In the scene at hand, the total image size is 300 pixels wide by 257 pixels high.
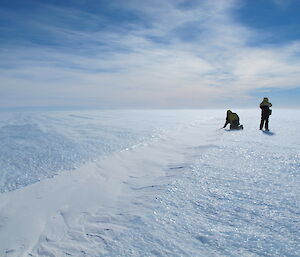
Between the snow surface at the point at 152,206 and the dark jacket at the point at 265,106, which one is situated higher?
the dark jacket at the point at 265,106

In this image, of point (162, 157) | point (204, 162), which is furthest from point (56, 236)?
point (162, 157)

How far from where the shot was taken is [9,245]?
3.53m

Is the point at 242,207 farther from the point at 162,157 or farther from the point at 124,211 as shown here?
the point at 162,157

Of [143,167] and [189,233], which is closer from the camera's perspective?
[189,233]

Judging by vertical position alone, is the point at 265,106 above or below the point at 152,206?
above

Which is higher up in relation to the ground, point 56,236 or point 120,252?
point 120,252

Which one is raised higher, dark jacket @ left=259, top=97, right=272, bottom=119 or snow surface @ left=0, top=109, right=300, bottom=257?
dark jacket @ left=259, top=97, right=272, bottom=119

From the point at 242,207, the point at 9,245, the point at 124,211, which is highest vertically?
the point at 242,207

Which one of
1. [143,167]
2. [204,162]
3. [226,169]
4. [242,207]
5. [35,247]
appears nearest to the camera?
[35,247]

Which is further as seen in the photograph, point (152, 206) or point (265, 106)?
point (265, 106)

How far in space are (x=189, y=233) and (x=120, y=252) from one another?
2.84ft

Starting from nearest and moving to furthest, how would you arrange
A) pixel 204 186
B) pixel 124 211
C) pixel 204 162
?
→ pixel 124 211
pixel 204 186
pixel 204 162

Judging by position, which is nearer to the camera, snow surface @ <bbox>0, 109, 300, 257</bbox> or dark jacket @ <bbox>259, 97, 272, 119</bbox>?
snow surface @ <bbox>0, 109, 300, 257</bbox>

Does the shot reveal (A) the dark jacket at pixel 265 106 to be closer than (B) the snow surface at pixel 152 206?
No
